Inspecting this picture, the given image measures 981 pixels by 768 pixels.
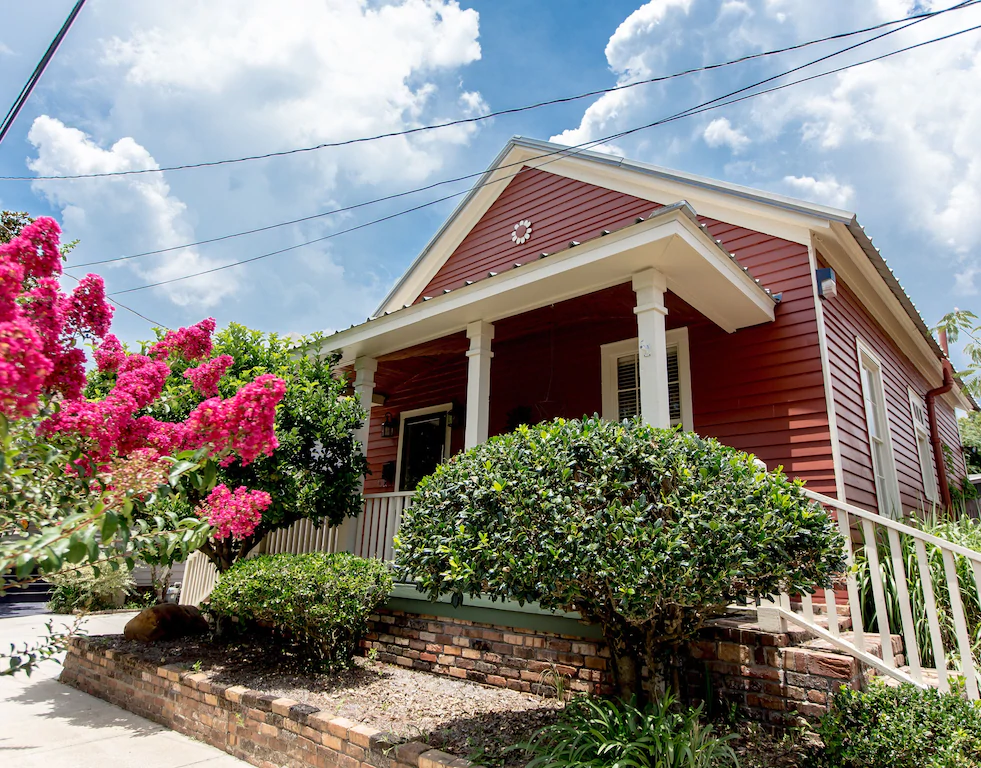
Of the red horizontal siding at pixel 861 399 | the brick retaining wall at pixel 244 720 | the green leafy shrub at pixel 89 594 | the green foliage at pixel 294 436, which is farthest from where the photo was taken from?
the green leafy shrub at pixel 89 594

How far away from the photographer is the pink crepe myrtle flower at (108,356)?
2.49m

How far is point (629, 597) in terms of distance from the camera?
2711mm

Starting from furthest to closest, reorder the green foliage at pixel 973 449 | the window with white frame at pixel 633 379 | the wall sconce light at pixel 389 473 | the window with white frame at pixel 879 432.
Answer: the green foliage at pixel 973 449 < the wall sconce light at pixel 389 473 < the window with white frame at pixel 879 432 < the window with white frame at pixel 633 379

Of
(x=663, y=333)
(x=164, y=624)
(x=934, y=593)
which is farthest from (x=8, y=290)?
(x=164, y=624)

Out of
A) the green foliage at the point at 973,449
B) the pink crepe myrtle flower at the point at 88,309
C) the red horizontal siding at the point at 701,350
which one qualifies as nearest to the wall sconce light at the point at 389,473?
the red horizontal siding at the point at 701,350

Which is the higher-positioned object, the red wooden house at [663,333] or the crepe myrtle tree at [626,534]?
the red wooden house at [663,333]

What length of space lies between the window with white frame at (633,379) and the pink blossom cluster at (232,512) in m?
4.64

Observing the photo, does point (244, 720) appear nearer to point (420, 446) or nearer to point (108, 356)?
point (108, 356)

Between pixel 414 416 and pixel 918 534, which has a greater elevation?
pixel 414 416

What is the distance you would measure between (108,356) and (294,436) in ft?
10.2

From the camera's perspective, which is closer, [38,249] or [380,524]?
[38,249]

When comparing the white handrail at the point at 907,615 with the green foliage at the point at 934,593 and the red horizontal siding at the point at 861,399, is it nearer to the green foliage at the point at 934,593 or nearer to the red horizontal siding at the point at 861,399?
the green foliage at the point at 934,593

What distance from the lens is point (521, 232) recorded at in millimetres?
8688

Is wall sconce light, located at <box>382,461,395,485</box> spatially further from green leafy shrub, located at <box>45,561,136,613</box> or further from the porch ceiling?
green leafy shrub, located at <box>45,561,136,613</box>
